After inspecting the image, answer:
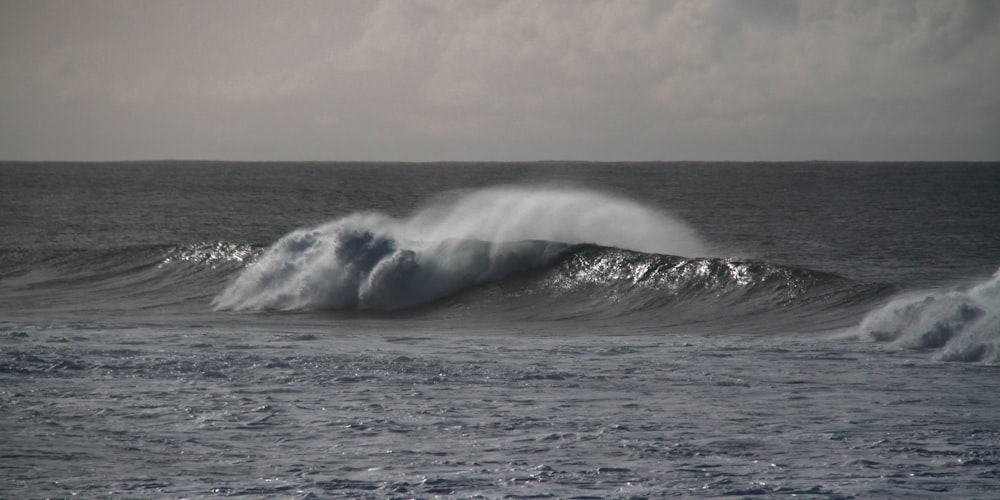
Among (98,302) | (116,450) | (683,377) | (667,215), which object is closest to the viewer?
(116,450)

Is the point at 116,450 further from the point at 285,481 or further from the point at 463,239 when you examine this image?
the point at 463,239

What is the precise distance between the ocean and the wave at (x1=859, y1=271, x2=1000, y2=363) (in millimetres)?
37

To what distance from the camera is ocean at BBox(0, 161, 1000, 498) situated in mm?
7848

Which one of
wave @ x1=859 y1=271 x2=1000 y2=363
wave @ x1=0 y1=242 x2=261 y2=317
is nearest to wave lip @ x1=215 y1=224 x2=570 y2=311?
wave @ x1=0 y1=242 x2=261 y2=317

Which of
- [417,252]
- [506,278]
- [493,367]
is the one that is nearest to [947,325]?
[493,367]

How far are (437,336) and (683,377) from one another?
16.5ft

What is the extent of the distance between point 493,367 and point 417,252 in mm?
10764

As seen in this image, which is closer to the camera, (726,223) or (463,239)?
(463,239)

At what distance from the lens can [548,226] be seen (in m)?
26.0

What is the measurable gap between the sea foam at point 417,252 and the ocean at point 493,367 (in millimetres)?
78

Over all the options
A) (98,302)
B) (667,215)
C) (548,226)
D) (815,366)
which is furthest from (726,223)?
(815,366)

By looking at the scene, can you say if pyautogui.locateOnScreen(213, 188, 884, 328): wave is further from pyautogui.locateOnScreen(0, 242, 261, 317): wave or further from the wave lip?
pyautogui.locateOnScreen(0, 242, 261, 317): wave

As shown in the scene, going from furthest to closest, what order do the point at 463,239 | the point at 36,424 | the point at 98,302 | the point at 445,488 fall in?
the point at 463,239, the point at 98,302, the point at 36,424, the point at 445,488

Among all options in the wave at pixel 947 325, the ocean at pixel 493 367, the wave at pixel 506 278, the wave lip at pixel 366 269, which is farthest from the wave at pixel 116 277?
the wave at pixel 947 325
